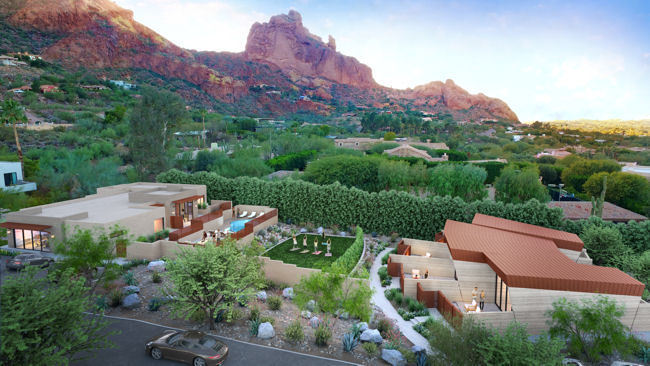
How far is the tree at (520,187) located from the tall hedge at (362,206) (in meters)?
7.91

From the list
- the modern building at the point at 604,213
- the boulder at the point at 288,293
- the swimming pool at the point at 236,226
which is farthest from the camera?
the modern building at the point at 604,213

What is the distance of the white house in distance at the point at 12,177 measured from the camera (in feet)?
115

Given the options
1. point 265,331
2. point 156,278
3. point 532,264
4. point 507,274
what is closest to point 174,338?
point 265,331

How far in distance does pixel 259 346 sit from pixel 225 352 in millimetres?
1585

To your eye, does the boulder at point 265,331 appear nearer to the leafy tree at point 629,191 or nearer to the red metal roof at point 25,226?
the red metal roof at point 25,226

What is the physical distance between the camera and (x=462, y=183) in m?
32.2

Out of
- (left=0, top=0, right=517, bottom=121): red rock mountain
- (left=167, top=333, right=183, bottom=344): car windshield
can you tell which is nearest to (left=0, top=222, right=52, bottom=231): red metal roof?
(left=167, top=333, right=183, bottom=344): car windshield

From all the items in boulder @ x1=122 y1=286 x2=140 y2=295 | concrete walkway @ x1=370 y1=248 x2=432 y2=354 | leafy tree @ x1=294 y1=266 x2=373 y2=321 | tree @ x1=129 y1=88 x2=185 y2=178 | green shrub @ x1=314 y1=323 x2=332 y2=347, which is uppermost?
tree @ x1=129 y1=88 x2=185 y2=178

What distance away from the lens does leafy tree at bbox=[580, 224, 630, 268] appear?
20.8 meters

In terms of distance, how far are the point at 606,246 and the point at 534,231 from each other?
4189 millimetres

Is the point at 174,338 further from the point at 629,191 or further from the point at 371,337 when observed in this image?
the point at 629,191

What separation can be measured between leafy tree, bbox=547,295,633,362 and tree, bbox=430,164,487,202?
18.8 m

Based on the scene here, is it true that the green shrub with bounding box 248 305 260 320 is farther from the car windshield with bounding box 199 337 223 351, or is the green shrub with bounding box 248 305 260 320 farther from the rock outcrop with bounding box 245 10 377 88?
the rock outcrop with bounding box 245 10 377 88

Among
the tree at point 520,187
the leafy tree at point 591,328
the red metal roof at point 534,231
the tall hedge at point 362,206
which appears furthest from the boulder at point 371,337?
the tree at point 520,187
